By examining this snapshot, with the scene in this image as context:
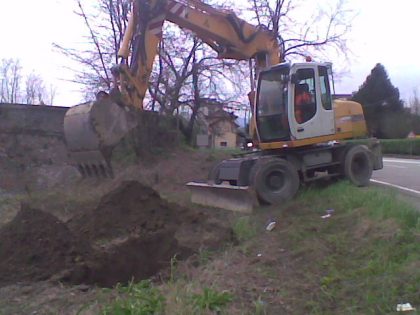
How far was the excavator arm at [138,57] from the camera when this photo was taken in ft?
33.8

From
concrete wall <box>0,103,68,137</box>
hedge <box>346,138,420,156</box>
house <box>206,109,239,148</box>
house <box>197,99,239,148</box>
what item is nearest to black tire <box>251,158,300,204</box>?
concrete wall <box>0,103,68,137</box>

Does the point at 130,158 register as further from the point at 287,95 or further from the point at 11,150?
the point at 287,95

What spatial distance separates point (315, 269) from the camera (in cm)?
622

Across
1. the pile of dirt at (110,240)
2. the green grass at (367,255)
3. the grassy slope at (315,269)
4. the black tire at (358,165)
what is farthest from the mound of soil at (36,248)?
the black tire at (358,165)

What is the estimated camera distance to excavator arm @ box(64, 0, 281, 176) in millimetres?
10297

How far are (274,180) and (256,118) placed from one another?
65.4 inches

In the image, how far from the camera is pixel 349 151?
12.5 m

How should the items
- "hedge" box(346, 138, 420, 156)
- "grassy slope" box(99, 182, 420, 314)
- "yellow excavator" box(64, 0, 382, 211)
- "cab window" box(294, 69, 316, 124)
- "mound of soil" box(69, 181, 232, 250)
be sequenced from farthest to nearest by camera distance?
"hedge" box(346, 138, 420, 156) < "cab window" box(294, 69, 316, 124) < "yellow excavator" box(64, 0, 382, 211) < "mound of soil" box(69, 181, 232, 250) < "grassy slope" box(99, 182, 420, 314)

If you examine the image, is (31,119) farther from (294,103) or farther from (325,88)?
(325,88)

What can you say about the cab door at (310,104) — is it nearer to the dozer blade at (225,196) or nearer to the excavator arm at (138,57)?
the excavator arm at (138,57)

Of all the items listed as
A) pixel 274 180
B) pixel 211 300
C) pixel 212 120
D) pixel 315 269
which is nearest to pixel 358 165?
pixel 274 180

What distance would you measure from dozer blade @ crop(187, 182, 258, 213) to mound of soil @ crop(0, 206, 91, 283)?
365cm

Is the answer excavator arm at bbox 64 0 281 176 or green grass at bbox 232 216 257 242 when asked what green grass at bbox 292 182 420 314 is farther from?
excavator arm at bbox 64 0 281 176

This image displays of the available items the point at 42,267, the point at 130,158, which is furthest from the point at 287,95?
the point at 130,158
